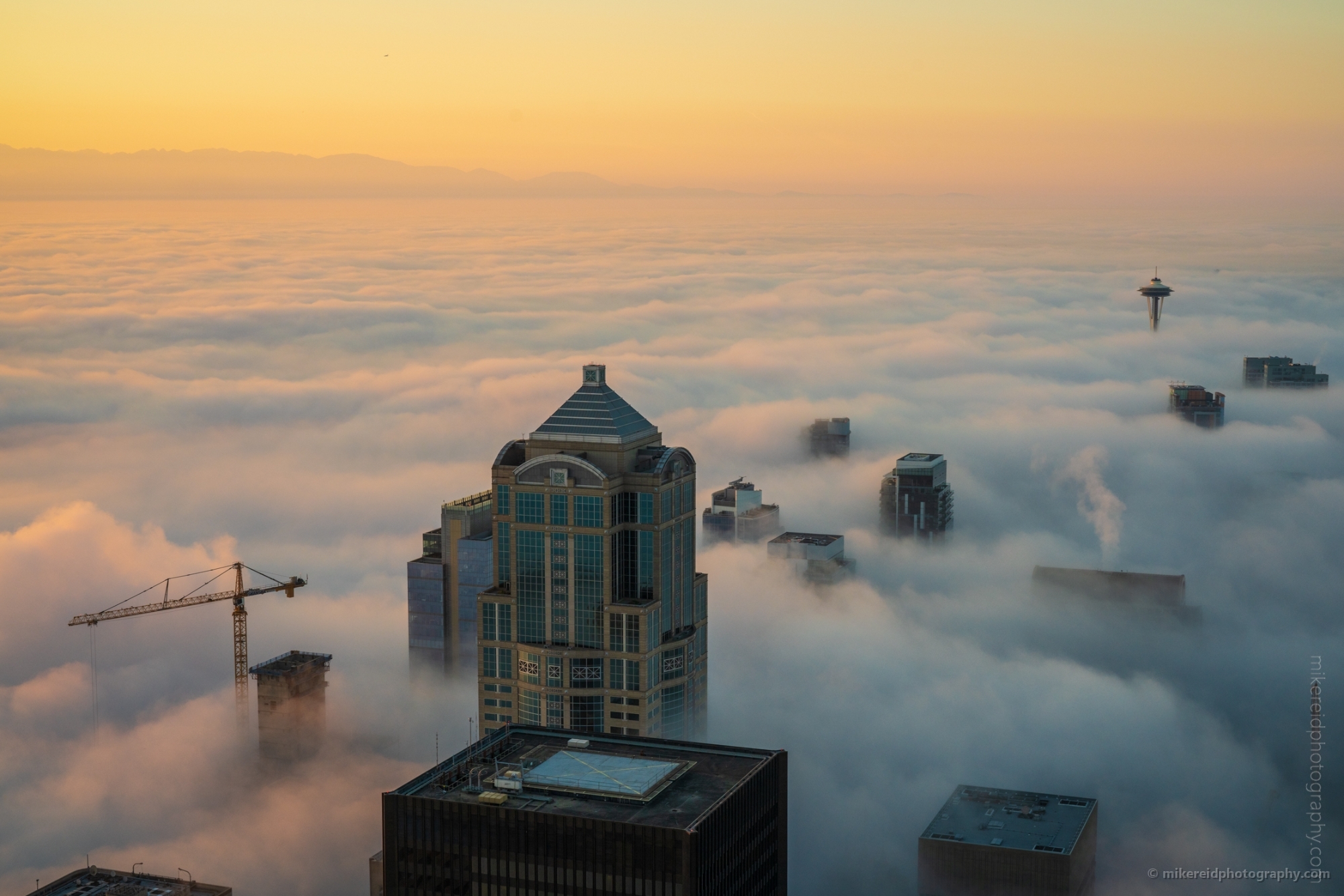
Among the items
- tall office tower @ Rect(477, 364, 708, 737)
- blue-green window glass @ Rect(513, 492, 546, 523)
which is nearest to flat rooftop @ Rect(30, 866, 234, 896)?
tall office tower @ Rect(477, 364, 708, 737)

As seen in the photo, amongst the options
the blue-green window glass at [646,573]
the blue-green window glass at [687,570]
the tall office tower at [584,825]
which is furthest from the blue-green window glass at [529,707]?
the tall office tower at [584,825]

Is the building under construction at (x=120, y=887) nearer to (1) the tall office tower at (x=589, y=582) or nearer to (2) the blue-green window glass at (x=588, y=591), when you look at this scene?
(1) the tall office tower at (x=589, y=582)

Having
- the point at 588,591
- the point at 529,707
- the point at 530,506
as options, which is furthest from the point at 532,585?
the point at 529,707

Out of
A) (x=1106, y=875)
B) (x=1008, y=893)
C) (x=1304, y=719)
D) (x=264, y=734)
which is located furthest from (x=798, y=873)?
(x=1304, y=719)

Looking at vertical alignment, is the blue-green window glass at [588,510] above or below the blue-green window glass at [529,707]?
above

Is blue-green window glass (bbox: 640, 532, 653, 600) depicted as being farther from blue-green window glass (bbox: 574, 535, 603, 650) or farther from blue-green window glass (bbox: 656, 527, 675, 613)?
blue-green window glass (bbox: 574, 535, 603, 650)

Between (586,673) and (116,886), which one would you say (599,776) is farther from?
(116,886)
